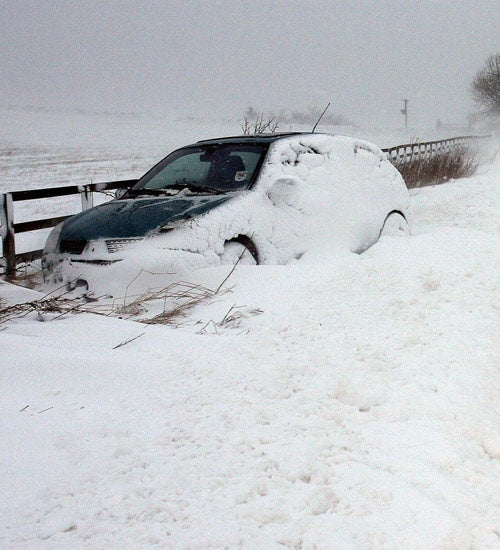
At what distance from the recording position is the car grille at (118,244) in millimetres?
4488

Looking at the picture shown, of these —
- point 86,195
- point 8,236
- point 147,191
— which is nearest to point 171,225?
point 147,191

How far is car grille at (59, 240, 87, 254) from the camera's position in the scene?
4.72 m

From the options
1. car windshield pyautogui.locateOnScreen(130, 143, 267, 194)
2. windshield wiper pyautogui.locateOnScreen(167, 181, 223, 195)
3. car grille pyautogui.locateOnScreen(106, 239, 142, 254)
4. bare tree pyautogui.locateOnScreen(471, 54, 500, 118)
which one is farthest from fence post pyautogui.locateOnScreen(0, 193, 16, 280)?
bare tree pyautogui.locateOnScreen(471, 54, 500, 118)

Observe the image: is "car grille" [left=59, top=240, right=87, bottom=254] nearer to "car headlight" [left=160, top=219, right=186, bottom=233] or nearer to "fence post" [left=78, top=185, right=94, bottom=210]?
"car headlight" [left=160, top=219, right=186, bottom=233]

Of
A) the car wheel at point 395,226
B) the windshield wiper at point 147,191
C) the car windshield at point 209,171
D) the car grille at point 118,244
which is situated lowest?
the car wheel at point 395,226

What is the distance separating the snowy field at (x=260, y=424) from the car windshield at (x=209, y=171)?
1.45 m

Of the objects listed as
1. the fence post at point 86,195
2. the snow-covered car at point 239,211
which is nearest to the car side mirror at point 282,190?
the snow-covered car at point 239,211

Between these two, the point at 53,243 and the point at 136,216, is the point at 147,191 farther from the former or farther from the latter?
the point at 53,243

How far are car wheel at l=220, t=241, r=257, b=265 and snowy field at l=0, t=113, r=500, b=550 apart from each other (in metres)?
0.48

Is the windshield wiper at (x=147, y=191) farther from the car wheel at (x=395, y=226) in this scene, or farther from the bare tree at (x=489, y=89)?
the bare tree at (x=489, y=89)

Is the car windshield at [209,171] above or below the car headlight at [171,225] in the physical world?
above

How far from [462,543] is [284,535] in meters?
0.53

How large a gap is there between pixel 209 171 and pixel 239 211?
0.88 m

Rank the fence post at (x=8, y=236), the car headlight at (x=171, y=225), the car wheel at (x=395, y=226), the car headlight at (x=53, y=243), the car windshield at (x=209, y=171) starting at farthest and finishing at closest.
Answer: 1. the fence post at (x=8, y=236)
2. the car wheel at (x=395, y=226)
3. the car windshield at (x=209, y=171)
4. the car headlight at (x=53, y=243)
5. the car headlight at (x=171, y=225)
